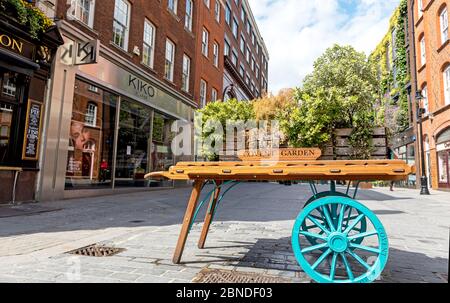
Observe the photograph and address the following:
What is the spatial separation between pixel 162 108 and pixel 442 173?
17.7 meters

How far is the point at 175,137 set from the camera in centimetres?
1775

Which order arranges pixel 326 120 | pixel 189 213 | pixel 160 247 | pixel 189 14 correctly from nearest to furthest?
pixel 189 213, pixel 326 120, pixel 160 247, pixel 189 14

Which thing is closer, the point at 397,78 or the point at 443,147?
the point at 443,147

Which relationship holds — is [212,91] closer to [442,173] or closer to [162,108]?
[162,108]

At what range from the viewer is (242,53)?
33.3 metres

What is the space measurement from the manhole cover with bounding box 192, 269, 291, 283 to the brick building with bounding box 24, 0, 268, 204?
7575 mm

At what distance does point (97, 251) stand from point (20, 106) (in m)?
6.38

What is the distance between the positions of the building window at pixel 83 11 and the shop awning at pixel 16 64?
115 inches

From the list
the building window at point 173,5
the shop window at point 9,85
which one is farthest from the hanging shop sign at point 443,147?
the shop window at point 9,85

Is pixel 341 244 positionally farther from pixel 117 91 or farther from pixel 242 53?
pixel 242 53

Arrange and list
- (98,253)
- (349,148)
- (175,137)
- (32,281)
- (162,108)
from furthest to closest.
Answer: (175,137) < (162,108) < (98,253) < (349,148) < (32,281)

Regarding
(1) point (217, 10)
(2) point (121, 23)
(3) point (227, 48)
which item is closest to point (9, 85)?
(2) point (121, 23)

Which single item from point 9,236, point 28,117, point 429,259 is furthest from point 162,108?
point 429,259

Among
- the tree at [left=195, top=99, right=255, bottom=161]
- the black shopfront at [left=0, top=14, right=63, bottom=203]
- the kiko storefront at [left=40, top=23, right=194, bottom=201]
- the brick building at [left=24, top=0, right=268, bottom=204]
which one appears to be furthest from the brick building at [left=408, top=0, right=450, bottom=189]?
the black shopfront at [left=0, top=14, right=63, bottom=203]
